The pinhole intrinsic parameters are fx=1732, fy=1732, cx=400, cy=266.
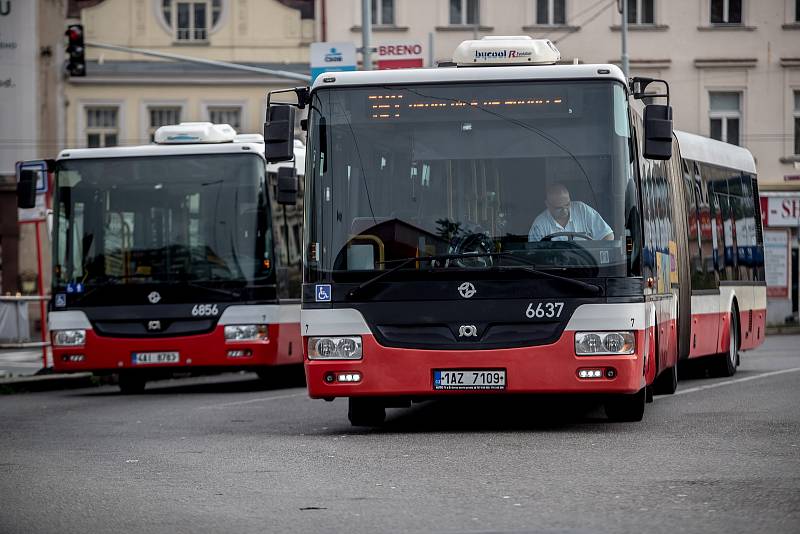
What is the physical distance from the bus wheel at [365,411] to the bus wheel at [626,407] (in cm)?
185

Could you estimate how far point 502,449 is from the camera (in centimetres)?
1184

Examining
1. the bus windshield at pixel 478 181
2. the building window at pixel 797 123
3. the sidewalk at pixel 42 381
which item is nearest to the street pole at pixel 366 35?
the sidewalk at pixel 42 381

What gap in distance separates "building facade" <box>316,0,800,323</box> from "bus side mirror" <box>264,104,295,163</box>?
3358 cm

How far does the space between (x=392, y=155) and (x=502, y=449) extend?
2.60 meters

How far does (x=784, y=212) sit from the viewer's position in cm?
4516

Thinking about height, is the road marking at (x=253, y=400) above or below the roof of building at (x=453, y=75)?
below

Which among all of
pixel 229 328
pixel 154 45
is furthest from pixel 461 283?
pixel 154 45

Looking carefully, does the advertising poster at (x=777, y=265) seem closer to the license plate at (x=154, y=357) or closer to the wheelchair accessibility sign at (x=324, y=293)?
the license plate at (x=154, y=357)

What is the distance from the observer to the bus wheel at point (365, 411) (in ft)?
45.9

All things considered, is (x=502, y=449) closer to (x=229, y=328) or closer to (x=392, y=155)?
(x=392, y=155)

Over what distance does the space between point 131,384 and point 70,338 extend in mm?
2077

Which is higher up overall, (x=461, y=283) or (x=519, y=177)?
(x=519, y=177)

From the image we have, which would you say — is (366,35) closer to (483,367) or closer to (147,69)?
(147,69)

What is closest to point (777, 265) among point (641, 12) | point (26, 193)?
point (641, 12)
